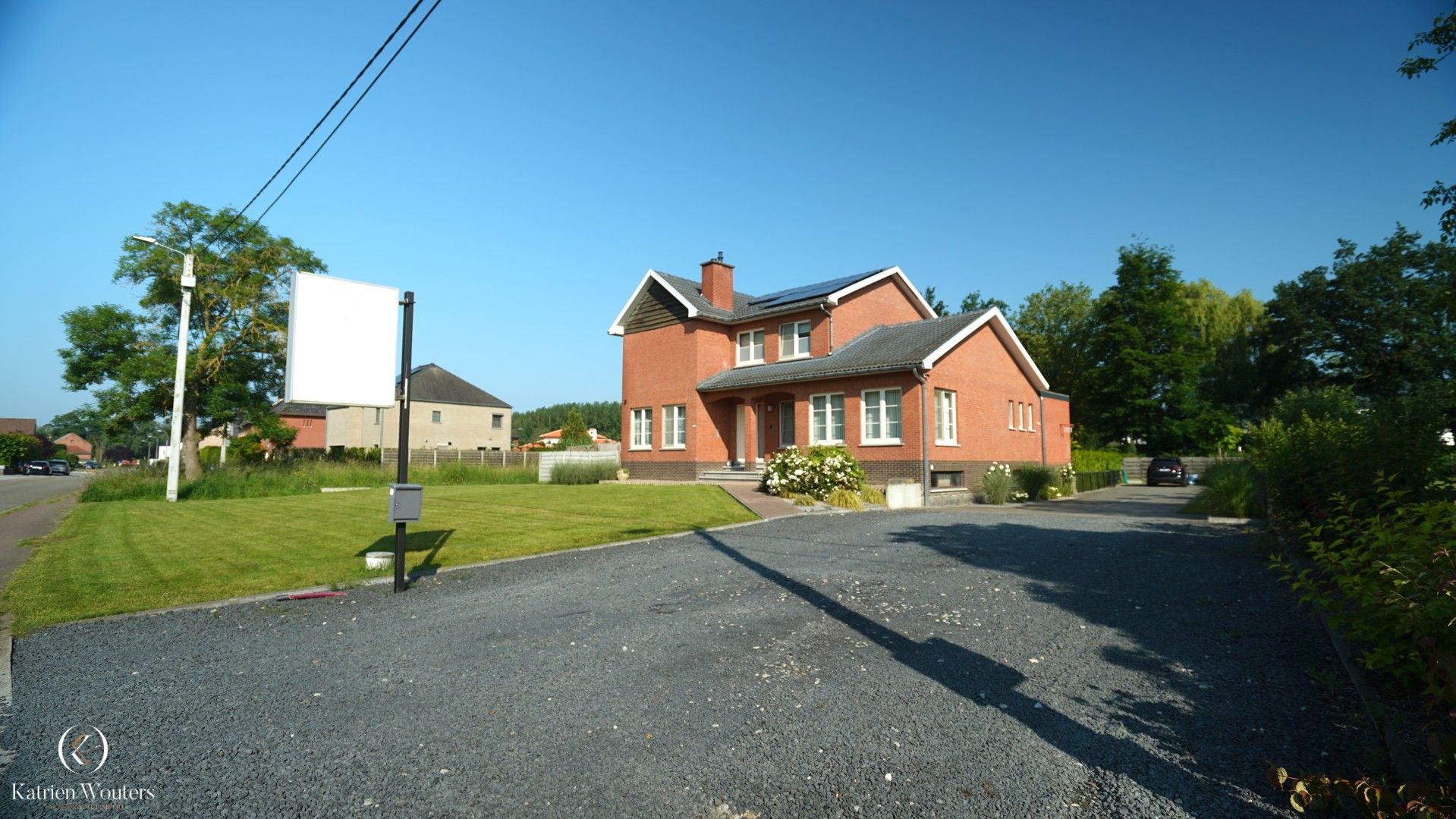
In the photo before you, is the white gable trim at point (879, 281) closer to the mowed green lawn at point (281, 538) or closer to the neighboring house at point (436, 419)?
the mowed green lawn at point (281, 538)

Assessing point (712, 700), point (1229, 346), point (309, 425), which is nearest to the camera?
point (712, 700)

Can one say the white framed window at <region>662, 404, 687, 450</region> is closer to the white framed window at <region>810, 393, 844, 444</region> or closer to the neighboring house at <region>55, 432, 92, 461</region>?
the white framed window at <region>810, 393, 844, 444</region>

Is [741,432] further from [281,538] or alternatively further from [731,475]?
[281,538]

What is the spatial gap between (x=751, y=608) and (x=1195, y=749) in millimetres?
3756

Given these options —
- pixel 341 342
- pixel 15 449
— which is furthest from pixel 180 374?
pixel 15 449

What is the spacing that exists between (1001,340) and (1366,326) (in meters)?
28.9

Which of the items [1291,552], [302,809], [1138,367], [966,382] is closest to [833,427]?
[966,382]

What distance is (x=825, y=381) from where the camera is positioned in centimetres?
2316

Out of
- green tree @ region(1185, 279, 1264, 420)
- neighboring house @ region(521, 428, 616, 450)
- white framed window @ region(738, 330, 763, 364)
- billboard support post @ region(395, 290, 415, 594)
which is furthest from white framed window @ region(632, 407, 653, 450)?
green tree @ region(1185, 279, 1264, 420)

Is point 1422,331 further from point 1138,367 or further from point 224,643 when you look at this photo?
point 224,643

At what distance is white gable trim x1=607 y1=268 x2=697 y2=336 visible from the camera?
2638 centimetres

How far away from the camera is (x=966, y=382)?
78.4ft

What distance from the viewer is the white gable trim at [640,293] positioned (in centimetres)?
2638

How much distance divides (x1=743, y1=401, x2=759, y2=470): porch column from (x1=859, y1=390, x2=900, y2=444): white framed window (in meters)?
4.62
